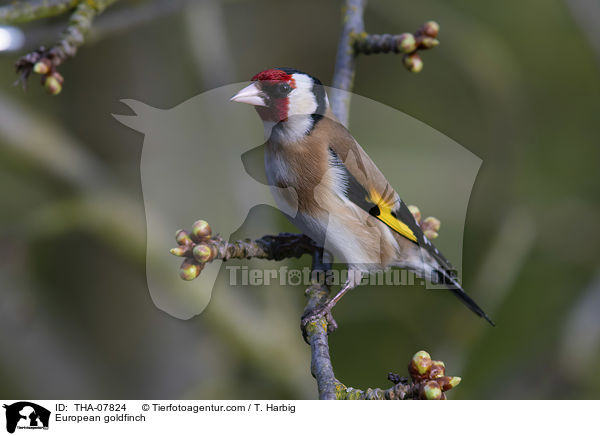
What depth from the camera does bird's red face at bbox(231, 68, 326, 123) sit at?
70.5 inches

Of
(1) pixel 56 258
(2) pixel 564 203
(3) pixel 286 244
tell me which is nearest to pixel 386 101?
(2) pixel 564 203

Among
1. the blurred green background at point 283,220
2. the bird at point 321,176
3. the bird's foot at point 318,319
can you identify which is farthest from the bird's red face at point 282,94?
the blurred green background at point 283,220

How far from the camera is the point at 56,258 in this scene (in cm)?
399

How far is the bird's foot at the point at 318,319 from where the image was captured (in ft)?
5.27

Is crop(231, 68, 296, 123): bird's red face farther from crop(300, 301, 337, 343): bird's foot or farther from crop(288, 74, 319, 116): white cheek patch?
crop(300, 301, 337, 343): bird's foot

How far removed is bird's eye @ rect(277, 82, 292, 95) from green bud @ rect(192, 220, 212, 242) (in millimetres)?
531

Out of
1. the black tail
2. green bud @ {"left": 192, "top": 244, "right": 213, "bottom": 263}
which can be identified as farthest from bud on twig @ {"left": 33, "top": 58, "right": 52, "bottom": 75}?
the black tail

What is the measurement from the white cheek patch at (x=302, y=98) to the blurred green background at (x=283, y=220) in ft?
2.90

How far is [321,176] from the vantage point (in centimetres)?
195

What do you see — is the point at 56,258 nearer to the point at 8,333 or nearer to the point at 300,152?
the point at 8,333

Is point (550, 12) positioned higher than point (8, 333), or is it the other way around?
point (550, 12)

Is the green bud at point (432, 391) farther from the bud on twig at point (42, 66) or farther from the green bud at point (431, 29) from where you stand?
the bud on twig at point (42, 66)

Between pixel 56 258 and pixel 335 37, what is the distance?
2.41 metres
